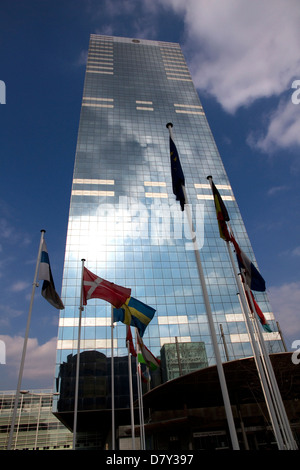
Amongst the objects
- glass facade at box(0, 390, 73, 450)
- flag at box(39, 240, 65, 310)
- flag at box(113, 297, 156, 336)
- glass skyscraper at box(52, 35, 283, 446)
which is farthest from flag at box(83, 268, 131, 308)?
glass facade at box(0, 390, 73, 450)

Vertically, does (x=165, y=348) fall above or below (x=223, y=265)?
below

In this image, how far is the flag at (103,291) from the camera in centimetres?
1619

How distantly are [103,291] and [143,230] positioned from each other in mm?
42939

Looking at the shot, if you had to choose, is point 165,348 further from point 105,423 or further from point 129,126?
point 129,126

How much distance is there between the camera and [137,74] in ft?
A: 305

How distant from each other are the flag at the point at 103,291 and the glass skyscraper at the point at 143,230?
31.3 metres

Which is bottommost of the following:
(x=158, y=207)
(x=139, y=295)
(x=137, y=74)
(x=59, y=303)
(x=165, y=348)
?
→ (x=59, y=303)

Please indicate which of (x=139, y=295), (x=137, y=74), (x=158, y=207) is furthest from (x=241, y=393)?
(x=137, y=74)

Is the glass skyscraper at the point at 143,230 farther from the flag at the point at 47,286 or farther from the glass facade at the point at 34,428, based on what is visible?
the glass facade at the point at 34,428

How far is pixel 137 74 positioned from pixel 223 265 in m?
72.3

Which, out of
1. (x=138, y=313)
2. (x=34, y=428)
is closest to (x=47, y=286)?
(x=138, y=313)

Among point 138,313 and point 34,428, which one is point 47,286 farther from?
point 34,428

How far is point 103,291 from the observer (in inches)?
649

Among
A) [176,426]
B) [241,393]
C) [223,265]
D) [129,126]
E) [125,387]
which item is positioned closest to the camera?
[176,426]
